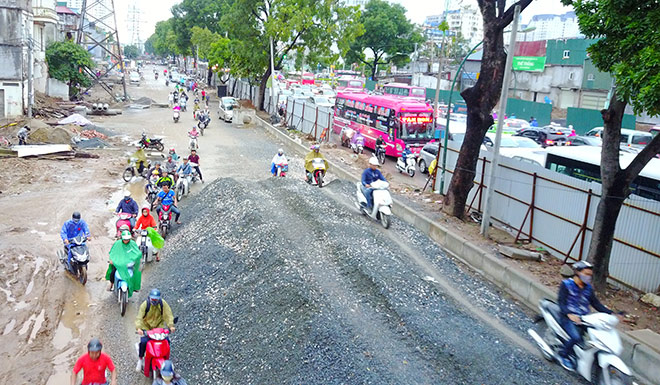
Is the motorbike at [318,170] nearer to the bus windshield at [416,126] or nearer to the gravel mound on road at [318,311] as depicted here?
the gravel mound on road at [318,311]

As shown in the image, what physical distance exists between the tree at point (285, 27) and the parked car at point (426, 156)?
57.9ft

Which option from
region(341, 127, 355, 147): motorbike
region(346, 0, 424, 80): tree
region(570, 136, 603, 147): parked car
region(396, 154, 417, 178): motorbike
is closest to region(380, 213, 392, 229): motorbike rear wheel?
region(396, 154, 417, 178): motorbike

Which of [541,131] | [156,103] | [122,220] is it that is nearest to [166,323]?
[122,220]

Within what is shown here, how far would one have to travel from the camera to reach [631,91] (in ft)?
28.7

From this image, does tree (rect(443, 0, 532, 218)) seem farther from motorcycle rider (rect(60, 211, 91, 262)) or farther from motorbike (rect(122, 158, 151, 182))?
motorbike (rect(122, 158, 151, 182))

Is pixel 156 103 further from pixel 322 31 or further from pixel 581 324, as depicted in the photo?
pixel 581 324

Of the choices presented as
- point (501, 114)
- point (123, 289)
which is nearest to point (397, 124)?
point (501, 114)

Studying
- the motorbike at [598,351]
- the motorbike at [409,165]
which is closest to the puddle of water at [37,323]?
the motorbike at [598,351]

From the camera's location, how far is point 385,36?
7306 centimetres

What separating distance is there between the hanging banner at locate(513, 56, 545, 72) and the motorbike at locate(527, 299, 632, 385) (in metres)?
49.1

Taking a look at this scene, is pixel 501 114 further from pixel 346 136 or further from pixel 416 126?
pixel 346 136

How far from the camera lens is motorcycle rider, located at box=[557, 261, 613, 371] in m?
7.61

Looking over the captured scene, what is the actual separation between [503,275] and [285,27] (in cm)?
3054

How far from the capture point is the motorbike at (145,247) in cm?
1284
